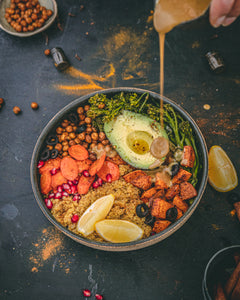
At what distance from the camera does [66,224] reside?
1.84 meters

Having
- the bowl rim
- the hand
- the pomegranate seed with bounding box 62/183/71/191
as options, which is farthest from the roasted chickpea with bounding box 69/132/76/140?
the hand

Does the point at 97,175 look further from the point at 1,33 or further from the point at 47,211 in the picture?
the point at 1,33

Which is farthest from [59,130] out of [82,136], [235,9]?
[235,9]

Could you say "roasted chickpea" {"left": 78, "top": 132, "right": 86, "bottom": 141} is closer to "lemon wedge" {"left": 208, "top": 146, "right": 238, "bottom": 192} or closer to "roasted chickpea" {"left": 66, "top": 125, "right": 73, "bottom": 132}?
"roasted chickpea" {"left": 66, "top": 125, "right": 73, "bottom": 132}

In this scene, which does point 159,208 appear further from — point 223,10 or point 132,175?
point 223,10

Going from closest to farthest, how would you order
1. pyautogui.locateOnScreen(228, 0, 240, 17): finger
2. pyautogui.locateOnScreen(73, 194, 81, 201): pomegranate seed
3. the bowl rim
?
1. pyautogui.locateOnScreen(228, 0, 240, 17): finger
2. pyautogui.locateOnScreen(73, 194, 81, 201): pomegranate seed
3. the bowl rim

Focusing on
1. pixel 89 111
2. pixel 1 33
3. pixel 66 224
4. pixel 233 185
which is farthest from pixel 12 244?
pixel 1 33

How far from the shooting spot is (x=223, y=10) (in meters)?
1.65

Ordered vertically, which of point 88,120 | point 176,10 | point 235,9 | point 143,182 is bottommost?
point 143,182

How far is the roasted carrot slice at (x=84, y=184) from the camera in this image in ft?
6.46

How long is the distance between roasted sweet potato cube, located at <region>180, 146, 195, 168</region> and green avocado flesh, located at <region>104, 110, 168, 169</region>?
22 cm

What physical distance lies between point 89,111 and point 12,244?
137 centimetres

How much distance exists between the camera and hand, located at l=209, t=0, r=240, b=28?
5.30ft

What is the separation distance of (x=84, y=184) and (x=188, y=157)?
883 millimetres
